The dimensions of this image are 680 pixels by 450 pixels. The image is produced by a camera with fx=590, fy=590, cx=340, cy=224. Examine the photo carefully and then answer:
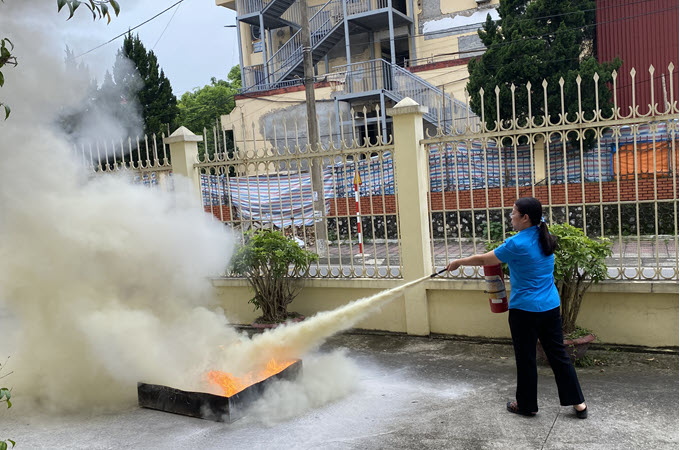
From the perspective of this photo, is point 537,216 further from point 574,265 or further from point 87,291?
point 87,291

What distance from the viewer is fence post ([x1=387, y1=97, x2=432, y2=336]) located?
687 cm

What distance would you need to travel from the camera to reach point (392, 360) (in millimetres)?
6391

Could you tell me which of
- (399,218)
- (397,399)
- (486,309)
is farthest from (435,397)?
(399,218)

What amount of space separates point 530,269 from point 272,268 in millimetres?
3798

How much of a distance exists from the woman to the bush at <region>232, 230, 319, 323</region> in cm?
341

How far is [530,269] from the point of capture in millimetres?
4492

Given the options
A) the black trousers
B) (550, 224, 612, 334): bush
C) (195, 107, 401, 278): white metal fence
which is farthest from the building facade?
the black trousers

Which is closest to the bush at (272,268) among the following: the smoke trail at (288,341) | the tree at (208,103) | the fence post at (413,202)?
the fence post at (413,202)

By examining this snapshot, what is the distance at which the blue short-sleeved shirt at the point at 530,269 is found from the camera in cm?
447

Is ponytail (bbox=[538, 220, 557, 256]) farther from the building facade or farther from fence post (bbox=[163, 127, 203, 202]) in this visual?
the building facade

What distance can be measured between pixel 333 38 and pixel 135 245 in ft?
62.7

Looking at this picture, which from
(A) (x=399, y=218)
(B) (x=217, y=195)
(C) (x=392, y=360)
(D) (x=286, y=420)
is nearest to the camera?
(D) (x=286, y=420)

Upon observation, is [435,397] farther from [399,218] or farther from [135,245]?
[135,245]

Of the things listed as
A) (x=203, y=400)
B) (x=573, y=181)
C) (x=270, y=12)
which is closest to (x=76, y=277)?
(x=203, y=400)
